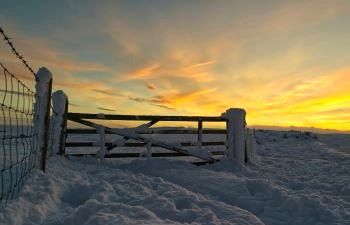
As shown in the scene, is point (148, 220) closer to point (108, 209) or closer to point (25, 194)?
point (108, 209)

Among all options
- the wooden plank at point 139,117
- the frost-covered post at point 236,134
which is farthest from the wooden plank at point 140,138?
the frost-covered post at point 236,134

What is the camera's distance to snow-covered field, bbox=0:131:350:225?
14.1 ft

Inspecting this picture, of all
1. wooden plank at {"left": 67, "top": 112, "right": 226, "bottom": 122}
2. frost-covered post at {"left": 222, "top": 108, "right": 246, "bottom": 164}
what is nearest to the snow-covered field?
wooden plank at {"left": 67, "top": 112, "right": 226, "bottom": 122}

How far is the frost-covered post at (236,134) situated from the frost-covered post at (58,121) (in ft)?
16.1

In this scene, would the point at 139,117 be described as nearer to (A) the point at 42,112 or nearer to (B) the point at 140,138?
(B) the point at 140,138

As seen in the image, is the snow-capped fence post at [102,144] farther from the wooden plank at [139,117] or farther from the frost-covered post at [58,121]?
the frost-covered post at [58,121]

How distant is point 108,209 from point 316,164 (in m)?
9.62

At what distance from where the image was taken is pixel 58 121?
30.5 ft

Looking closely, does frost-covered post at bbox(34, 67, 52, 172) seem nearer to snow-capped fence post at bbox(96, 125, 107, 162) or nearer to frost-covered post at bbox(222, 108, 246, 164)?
snow-capped fence post at bbox(96, 125, 107, 162)

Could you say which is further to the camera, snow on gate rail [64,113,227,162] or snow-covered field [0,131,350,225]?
snow on gate rail [64,113,227,162]

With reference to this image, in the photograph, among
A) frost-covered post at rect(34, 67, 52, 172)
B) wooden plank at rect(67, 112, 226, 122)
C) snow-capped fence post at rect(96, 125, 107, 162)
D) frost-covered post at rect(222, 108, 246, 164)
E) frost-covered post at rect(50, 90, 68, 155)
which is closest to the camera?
frost-covered post at rect(34, 67, 52, 172)

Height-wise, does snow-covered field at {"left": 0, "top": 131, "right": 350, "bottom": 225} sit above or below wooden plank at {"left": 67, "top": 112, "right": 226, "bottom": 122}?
below

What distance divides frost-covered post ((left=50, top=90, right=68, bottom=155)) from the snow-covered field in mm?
594

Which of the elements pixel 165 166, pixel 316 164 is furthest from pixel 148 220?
pixel 316 164
